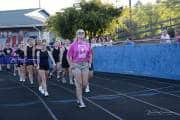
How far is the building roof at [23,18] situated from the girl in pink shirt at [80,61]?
1583 inches

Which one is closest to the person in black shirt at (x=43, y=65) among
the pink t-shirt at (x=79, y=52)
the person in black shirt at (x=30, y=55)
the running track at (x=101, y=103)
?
the running track at (x=101, y=103)

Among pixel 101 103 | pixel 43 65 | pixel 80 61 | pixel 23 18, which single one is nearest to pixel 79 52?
pixel 80 61

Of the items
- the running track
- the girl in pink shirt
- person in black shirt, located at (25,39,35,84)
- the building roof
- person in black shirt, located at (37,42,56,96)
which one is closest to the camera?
the running track

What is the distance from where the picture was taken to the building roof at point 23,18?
5534cm

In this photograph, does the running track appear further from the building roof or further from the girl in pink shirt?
the building roof

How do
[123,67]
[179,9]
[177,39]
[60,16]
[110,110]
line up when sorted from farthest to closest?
[179,9] → [60,16] → [123,67] → [177,39] → [110,110]

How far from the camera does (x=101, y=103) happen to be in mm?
15344

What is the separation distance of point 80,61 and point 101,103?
65.1 inches

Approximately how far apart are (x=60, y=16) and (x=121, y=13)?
15.0ft

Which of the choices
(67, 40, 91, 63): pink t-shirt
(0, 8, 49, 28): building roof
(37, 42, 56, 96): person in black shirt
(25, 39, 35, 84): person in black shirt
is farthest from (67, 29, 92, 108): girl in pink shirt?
(0, 8, 49, 28): building roof

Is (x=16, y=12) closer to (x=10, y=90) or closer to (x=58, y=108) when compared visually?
(x=10, y=90)

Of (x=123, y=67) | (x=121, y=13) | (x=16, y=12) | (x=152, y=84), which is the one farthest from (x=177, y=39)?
(x=16, y=12)

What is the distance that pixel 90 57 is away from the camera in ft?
47.6

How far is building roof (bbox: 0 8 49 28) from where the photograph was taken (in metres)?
55.3
